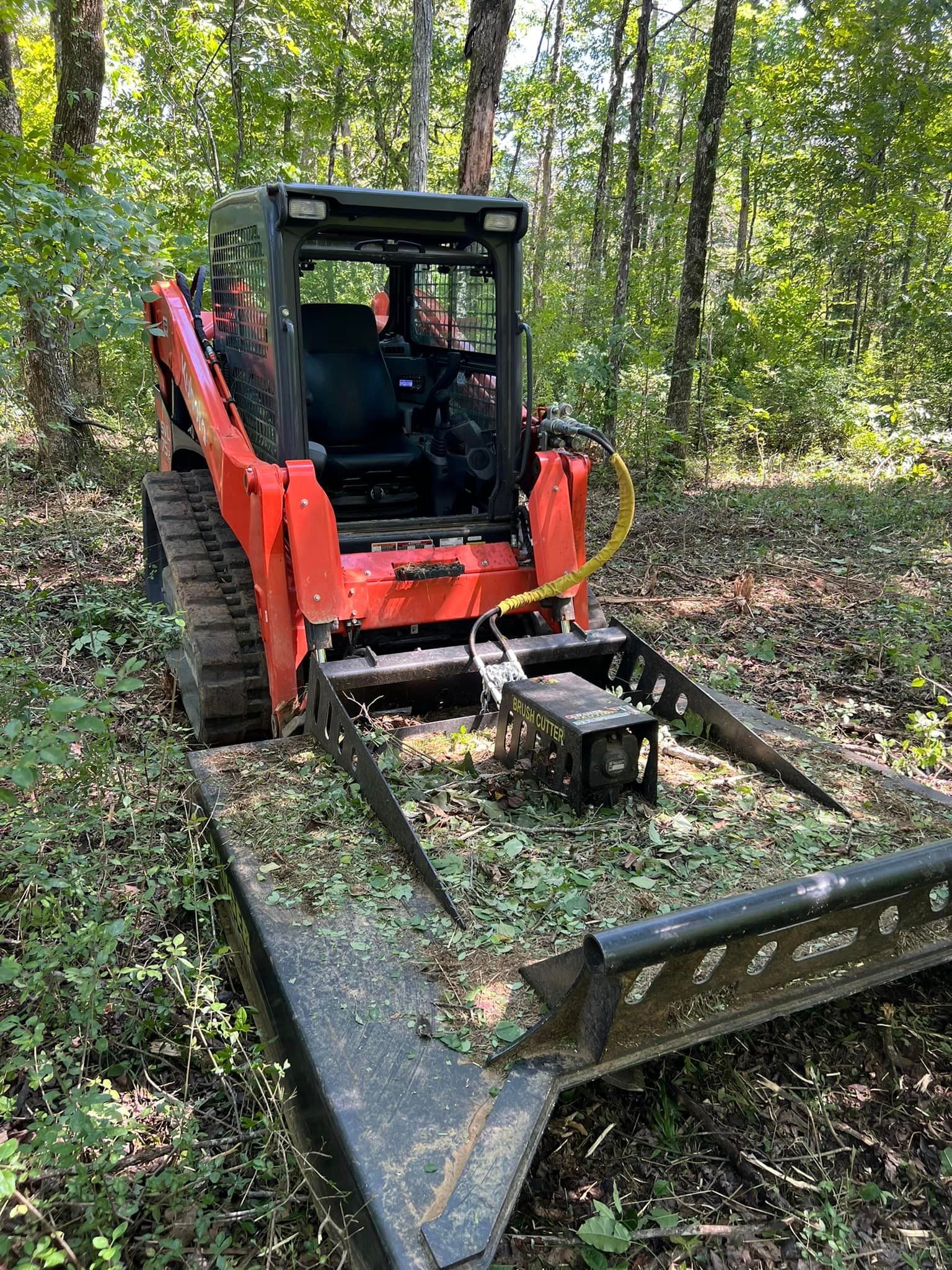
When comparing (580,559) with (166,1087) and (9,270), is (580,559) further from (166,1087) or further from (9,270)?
(9,270)

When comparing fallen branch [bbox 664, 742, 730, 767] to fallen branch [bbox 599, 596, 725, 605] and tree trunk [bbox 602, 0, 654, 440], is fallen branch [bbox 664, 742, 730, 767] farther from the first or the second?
tree trunk [bbox 602, 0, 654, 440]

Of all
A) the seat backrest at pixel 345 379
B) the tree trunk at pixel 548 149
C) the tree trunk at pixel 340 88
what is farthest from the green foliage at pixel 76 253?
the tree trunk at pixel 548 149

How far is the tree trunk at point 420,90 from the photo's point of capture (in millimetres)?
9766

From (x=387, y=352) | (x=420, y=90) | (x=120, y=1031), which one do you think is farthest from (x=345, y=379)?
(x=420, y=90)

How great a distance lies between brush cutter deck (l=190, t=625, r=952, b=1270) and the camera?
5.99 feet

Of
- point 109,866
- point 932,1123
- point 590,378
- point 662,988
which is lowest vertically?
point 932,1123

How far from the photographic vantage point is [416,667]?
3.66 meters

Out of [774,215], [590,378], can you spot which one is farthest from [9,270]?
[774,215]

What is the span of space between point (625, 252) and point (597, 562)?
858 cm

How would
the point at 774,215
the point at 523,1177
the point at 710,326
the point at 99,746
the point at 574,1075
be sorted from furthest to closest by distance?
1. the point at 774,215
2. the point at 710,326
3. the point at 99,746
4. the point at 574,1075
5. the point at 523,1177

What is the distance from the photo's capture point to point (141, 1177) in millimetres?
2129

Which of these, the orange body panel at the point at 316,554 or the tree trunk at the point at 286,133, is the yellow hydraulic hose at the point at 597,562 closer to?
the orange body panel at the point at 316,554

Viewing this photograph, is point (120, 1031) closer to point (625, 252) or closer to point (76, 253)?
point (76, 253)

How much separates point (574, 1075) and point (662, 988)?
295 millimetres
